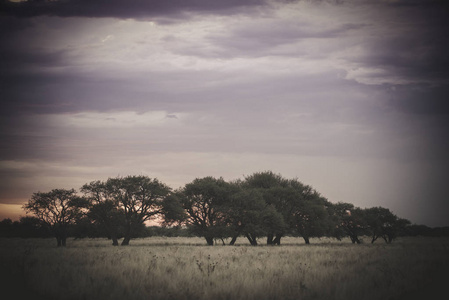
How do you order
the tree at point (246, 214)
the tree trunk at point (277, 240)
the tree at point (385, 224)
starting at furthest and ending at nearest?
the tree at point (385, 224), the tree trunk at point (277, 240), the tree at point (246, 214)

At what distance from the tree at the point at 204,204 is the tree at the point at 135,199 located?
3.67 metres

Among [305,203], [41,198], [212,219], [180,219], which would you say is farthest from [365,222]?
[41,198]

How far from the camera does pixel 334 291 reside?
12250 mm

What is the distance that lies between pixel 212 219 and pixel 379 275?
33597mm

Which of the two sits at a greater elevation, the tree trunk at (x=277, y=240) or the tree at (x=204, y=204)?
the tree at (x=204, y=204)

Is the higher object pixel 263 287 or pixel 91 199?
pixel 91 199

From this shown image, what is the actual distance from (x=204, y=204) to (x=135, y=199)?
1011cm

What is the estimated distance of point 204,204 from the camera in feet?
158

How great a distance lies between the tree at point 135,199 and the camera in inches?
1857

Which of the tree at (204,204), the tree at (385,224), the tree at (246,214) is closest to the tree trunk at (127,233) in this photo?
the tree at (204,204)

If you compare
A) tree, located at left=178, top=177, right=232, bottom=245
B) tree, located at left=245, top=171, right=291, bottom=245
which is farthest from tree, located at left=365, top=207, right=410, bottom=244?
tree, located at left=178, top=177, right=232, bottom=245

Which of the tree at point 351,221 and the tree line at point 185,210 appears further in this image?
the tree at point 351,221

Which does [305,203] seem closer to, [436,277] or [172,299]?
[436,277]

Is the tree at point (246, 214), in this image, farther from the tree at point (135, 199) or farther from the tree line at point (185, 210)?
the tree at point (135, 199)
